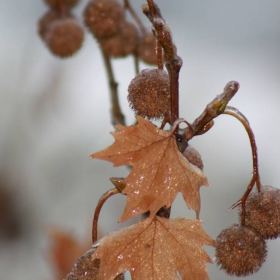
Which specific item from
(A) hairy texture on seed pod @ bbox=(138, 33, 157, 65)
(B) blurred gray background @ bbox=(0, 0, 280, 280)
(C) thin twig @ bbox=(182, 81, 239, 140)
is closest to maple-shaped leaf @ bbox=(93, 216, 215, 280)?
(C) thin twig @ bbox=(182, 81, 239, 140)

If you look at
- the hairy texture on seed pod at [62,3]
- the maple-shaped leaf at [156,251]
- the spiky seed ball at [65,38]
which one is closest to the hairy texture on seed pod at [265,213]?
the maple-shaped leaf at [156,251]

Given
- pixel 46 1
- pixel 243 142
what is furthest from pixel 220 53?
pixel 46 1

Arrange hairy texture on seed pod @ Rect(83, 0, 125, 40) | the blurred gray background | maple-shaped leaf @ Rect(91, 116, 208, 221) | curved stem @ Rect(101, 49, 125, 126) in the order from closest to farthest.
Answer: maple-shaped leaf @ Rect(91, 116, 208, 221), hairy texture on seed pod @ Rect(83, 0, 125, 40), curved stem @ Rect(101, 49, 125, 126), the blurred gray background

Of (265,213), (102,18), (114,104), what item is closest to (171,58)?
(265,213)

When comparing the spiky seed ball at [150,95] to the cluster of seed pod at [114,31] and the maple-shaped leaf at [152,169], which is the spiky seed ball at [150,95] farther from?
the cluster of seed pod at [114,31]

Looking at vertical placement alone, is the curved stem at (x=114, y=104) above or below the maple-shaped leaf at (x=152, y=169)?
above

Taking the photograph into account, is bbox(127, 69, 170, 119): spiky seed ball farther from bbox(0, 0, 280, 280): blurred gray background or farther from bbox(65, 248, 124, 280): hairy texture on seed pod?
bbox(0, 0, 280, 280): blurred gray background

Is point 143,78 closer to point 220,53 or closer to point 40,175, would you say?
point 40,175
